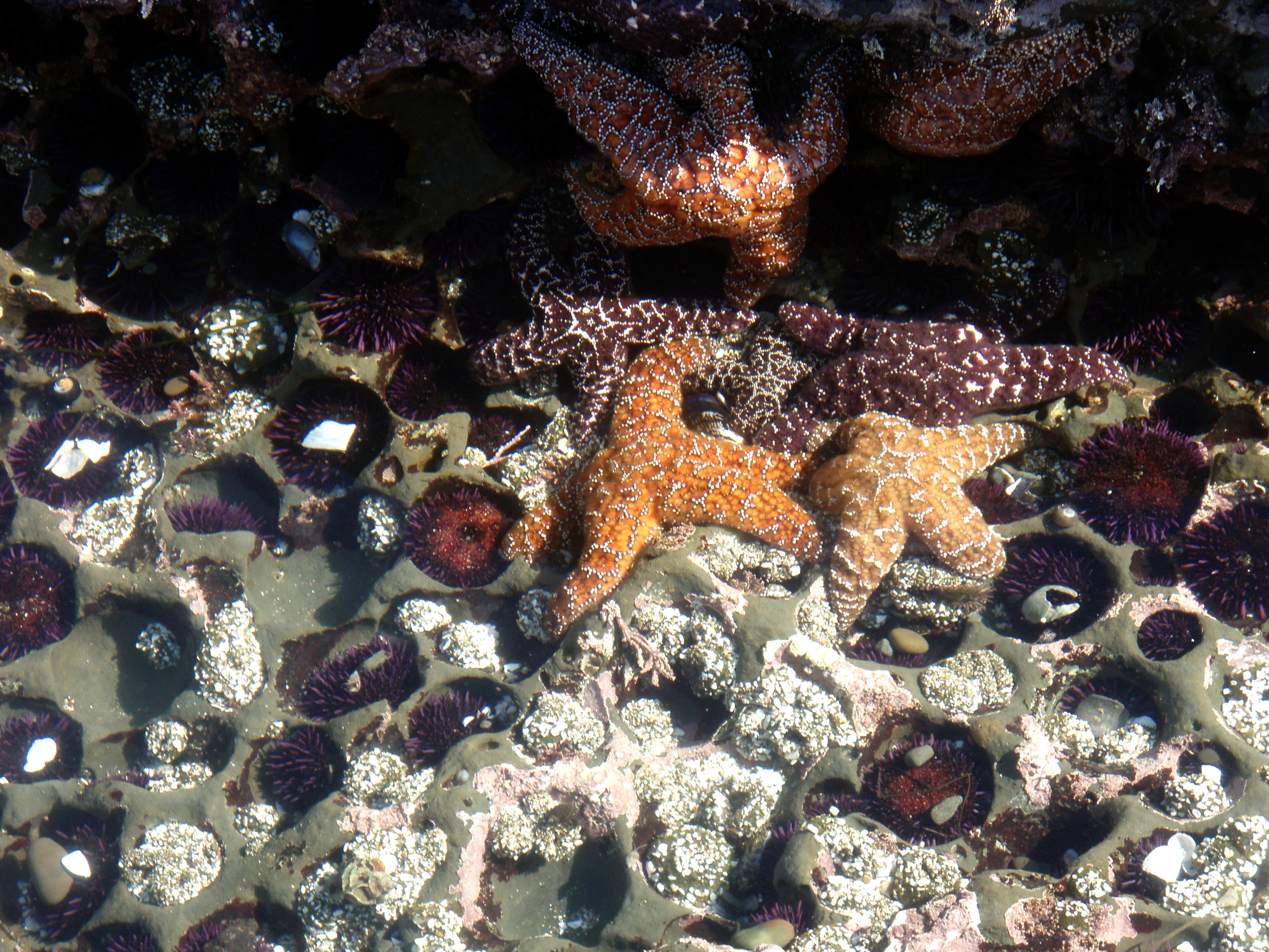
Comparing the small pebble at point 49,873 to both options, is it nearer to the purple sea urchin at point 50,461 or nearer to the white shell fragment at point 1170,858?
the purple sea urchin at point 50,461

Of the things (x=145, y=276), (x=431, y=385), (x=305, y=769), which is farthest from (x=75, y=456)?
(x=305, y=769)

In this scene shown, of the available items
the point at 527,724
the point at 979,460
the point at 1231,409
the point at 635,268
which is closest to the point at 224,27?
the point at 635,268

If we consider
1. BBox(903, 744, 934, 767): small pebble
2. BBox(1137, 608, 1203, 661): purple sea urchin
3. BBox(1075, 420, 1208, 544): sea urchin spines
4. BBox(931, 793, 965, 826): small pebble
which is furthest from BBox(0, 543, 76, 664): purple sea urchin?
BBox(1137, 608, 1203, 661): purple sea urchin

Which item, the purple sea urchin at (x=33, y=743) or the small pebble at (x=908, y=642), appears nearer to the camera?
the small pebble at (x=908, y=642)

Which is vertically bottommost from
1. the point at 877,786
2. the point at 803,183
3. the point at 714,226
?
the point at 877,786

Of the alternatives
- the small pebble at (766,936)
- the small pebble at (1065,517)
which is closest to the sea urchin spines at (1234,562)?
the small pebble at (1065,517)

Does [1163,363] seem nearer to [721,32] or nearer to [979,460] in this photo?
[979,460]
